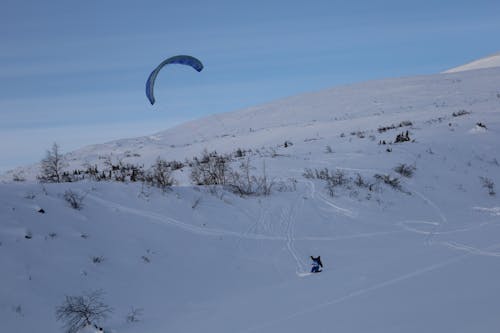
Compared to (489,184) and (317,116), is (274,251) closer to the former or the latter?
(489,184)

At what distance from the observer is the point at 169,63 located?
480 inches

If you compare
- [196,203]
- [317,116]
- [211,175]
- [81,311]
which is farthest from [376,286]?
[317,116]

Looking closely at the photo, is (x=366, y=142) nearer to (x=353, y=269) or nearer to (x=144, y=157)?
(x=353, y=269)

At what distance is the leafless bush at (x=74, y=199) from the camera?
793 centimetres

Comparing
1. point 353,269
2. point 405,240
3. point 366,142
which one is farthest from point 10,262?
point 366,142

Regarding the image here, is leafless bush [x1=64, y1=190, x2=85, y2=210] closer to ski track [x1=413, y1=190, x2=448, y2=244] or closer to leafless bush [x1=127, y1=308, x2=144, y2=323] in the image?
leafless bush [x1=127, y1=308, x2=144, y2=323]

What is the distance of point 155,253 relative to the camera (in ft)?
23.9

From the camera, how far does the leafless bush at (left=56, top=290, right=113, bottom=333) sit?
510 cm

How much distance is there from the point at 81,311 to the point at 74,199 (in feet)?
10.8

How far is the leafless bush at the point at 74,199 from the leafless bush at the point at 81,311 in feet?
8.49

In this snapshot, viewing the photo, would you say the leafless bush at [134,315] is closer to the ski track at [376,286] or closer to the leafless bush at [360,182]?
the ski track at [376,286]

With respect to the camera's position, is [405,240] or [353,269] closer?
[353,269]

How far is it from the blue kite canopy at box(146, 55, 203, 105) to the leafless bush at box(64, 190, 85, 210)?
4.39 meters

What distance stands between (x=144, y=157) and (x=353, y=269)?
20.0 m
